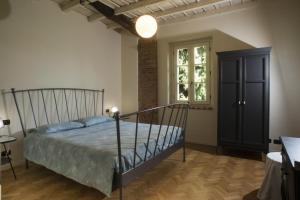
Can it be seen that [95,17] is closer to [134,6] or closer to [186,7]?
[134,6]

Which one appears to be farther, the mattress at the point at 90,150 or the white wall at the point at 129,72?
the white wall at the point at 129,72

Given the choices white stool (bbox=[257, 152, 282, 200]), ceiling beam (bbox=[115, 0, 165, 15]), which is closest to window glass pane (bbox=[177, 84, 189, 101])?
ceiling beam (bbox=[115, 0, 165, 15])

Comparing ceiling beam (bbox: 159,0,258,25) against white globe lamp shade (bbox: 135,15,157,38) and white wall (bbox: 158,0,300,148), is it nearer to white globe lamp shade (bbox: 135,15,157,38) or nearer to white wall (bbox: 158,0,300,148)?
white wall (bbox: 158,0,300,148)

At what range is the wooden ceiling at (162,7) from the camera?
370 cm

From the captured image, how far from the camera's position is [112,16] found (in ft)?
13.6

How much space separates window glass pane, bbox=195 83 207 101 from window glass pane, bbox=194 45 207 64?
0.48 meters

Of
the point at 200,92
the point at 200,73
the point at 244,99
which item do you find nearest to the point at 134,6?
the point at 200,73

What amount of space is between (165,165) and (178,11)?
2.79 metres

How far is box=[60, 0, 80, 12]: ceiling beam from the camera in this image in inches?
144

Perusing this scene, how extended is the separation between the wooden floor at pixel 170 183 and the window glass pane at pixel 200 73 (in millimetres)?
1768

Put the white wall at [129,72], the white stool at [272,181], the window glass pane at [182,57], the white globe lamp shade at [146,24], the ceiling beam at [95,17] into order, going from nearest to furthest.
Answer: the white stool at [272,181]
the white globe lamp shade at [146,24]
the ceiling beam at [95,17]
the window glass pane at [182,57]
the white wall at [129,72]

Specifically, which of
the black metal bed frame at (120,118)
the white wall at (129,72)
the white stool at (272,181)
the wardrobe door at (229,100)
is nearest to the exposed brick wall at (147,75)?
the white wall at (129,72)

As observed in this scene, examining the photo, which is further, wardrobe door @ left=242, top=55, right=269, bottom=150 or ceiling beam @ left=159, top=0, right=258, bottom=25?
ceiling beam @ left=159, top=0, right=258, bottom=25

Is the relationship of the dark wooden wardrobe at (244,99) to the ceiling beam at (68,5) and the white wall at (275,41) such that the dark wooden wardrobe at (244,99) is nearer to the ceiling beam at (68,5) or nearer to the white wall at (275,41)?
the white wall at (275,41)
